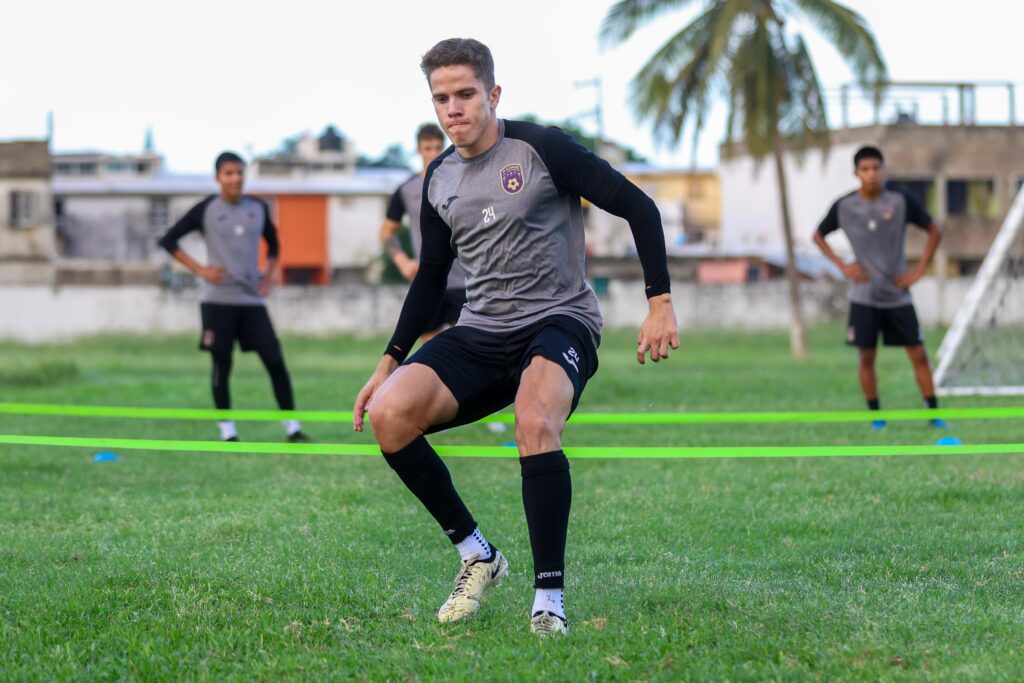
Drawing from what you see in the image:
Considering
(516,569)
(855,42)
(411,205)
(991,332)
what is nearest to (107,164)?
(855,42)

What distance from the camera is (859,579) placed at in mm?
5379

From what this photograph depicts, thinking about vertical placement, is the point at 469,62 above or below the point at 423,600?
above

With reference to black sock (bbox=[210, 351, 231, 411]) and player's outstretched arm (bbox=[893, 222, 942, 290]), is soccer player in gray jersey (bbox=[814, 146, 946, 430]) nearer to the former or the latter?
player's outstretched arm (bbox=[893, 222, 942, 290])

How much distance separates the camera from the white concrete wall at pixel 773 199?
169 feet

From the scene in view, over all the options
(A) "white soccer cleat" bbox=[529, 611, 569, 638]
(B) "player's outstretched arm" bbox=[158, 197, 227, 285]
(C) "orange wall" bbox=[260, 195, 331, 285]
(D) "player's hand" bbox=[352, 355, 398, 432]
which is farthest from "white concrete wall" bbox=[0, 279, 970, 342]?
(A) "white soccer cleat" bbox=[529, 611, 569, 638]

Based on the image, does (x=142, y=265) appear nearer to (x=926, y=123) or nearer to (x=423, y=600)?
(x=926, y=123)

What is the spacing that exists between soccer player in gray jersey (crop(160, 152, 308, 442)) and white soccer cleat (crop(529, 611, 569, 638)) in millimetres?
6658

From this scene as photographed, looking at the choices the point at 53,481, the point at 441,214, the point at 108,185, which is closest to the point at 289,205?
the point at 108,185

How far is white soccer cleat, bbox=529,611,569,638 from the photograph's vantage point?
4426 millimetres

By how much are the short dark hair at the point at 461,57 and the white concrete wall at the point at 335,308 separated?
38348mm

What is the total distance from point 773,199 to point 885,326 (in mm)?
46893

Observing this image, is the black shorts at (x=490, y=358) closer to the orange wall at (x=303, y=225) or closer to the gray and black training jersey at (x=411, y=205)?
the gray and black training jersey at (x=411, y=205)

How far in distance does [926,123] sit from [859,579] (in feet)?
152

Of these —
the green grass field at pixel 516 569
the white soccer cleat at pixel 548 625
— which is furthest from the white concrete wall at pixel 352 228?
the white soccer cleat at pixel 548 625
